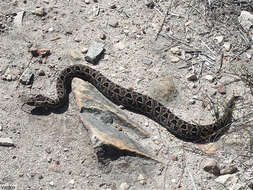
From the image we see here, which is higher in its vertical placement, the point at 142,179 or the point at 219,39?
the point at 219,39

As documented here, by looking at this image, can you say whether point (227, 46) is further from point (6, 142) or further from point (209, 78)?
point (6, 142)

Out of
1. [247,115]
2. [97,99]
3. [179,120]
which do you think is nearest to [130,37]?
[97,99]

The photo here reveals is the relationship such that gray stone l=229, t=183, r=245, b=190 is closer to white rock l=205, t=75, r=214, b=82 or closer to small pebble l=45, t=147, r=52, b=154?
white rock l=205, t=75, r=214, b=82

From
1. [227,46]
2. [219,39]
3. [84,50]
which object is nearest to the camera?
[84,50]

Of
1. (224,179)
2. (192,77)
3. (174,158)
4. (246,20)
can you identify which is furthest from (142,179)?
(246,20)

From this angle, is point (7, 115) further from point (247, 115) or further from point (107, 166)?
point (247, 115)

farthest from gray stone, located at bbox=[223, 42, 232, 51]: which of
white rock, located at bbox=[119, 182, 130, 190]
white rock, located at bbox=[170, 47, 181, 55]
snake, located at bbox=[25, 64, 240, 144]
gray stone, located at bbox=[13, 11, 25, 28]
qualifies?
gray stone, located at bbox=[13, 11, 25, 28]
